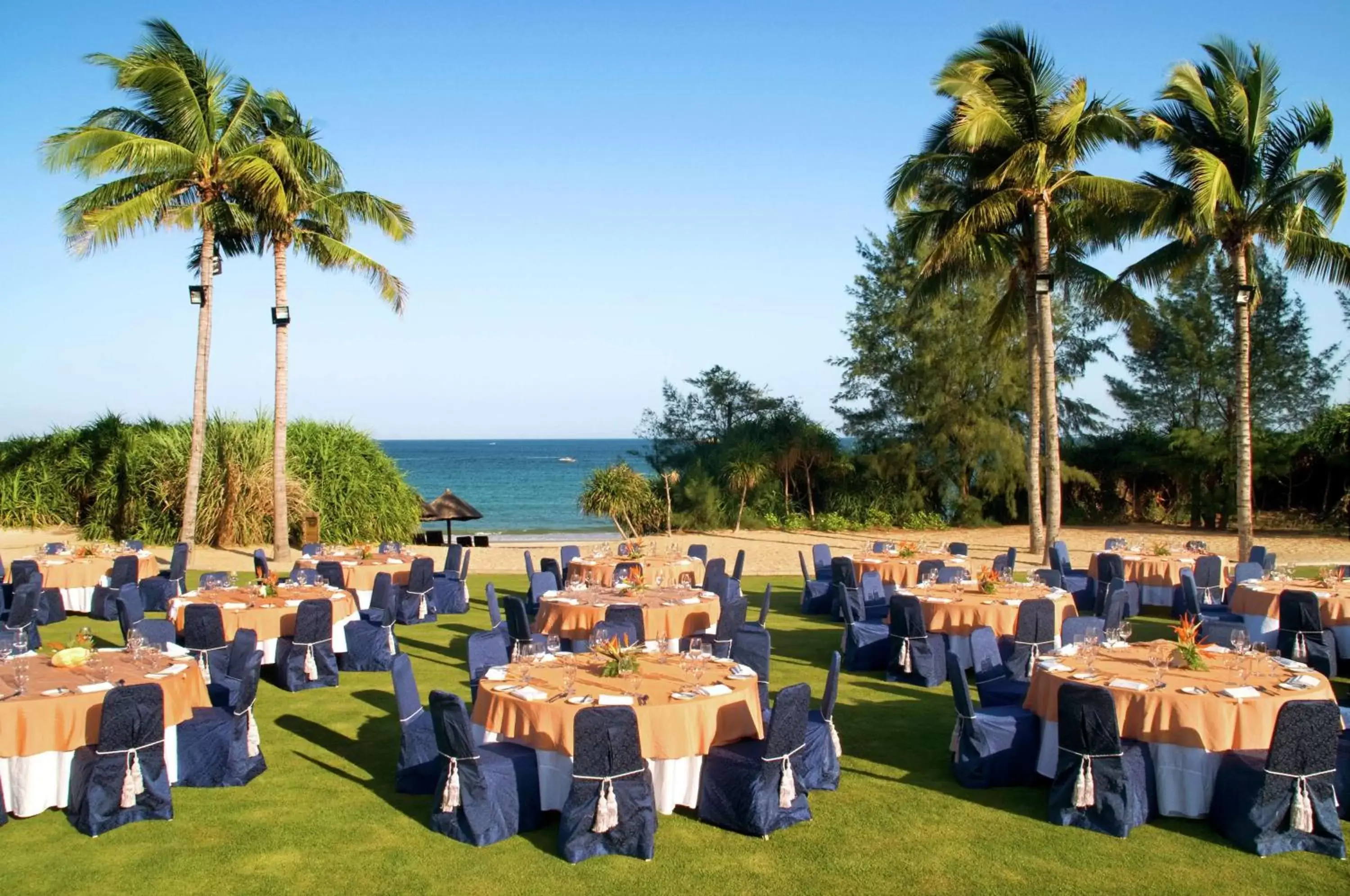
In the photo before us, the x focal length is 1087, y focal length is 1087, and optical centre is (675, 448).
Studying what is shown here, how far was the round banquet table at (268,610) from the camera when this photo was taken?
11719 mm

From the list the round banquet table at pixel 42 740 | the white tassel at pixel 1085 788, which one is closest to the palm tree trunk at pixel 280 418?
the round banquet table at pixel 42 740

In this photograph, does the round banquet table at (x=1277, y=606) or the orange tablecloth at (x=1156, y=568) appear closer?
the round banquet table at (x=1277, y=606)

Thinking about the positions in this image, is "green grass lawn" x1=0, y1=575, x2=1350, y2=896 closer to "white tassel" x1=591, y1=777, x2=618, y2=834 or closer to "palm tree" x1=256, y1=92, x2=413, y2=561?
"white tassel" x1=591, y1=777, x2=618, y2=834

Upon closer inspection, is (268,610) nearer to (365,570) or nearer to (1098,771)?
(365,570)

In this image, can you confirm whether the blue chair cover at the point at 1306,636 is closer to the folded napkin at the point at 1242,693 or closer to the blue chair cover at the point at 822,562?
the folded napkin at the point at 1242,693

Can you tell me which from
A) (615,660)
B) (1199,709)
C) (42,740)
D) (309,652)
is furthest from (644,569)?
(1199,709)

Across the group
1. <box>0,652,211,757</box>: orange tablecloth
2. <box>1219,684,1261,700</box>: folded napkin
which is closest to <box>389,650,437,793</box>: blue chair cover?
<box>0,652,211,757</box>: orange tablecloth

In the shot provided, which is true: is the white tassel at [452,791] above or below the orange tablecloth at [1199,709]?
below

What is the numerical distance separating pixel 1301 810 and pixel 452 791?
5331 millimetres

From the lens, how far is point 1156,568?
16.7 meters

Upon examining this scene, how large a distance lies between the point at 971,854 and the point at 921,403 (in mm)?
26208

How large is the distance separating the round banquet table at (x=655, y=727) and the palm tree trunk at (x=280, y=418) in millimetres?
16144

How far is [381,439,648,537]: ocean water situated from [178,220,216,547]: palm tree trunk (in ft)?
24.3

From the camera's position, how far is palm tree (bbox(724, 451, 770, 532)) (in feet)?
104
